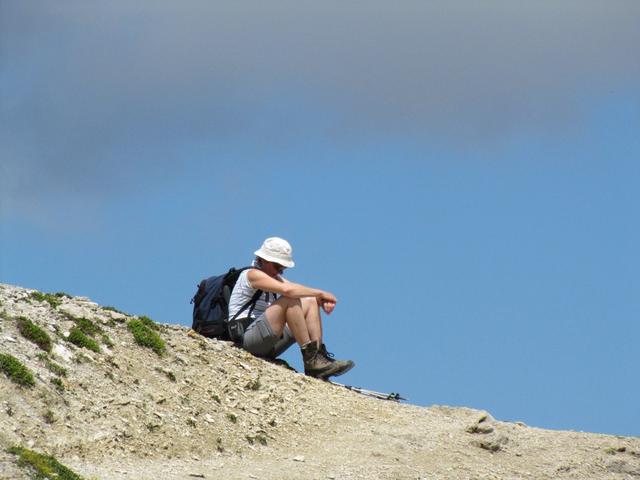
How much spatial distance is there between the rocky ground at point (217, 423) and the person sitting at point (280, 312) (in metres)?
0.39

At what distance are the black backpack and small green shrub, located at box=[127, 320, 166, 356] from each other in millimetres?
1632

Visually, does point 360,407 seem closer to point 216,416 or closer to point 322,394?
point 322,394

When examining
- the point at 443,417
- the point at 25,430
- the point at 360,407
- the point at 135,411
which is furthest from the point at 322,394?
the point at 25,430

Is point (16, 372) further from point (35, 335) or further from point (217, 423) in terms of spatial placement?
point (217, 423)

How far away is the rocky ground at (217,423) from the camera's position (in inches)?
850

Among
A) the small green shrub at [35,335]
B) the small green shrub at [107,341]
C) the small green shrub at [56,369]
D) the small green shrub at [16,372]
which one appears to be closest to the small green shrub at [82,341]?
the small green shrub at [107,341]

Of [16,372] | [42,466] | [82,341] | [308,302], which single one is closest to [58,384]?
[16,372]

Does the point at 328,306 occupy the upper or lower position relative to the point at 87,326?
upper

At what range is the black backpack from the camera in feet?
89.0

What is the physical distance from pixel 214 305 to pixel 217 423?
419 centimetres

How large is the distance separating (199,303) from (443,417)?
5382 millimetres

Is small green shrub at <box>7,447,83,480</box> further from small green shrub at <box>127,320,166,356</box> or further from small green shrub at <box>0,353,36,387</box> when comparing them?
small green shrub at <box>127,320,166,356</box>

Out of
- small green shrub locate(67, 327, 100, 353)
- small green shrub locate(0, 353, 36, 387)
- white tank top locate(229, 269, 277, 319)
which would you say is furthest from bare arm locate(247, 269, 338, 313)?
small green shrub locate(0, 353, 36, 387)

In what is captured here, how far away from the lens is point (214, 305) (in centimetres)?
2738
